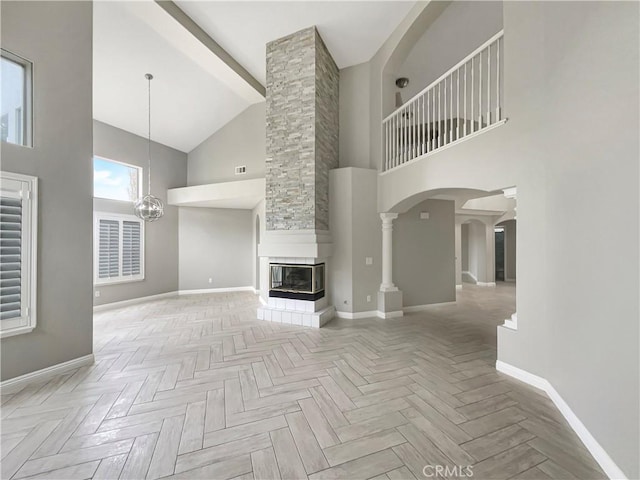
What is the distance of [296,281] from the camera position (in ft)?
15.6

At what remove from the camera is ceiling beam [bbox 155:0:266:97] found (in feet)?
12.4

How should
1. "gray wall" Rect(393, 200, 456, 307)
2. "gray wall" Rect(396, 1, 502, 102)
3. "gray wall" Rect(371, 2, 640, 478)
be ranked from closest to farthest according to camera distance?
"gray wall" Rect(371, 2, 640, 478)
"gray wall" Rect(396, 1, 502, 102)
"gray wall" Rect(393, 200, 456, 307)

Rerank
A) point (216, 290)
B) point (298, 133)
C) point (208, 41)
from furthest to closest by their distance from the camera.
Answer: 1. point (216, 290)
2. point (298, 133)
3. point (208, 41)

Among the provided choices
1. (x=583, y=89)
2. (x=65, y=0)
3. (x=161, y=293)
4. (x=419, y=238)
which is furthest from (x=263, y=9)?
(x=161, y=293)

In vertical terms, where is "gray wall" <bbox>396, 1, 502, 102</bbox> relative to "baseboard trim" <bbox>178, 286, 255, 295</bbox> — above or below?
above

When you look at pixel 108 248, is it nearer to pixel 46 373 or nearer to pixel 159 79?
pixel 159 79

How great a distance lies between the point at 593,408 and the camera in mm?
1712

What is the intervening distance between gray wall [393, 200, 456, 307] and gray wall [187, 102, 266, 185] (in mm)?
3820

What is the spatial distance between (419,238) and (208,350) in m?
4.42

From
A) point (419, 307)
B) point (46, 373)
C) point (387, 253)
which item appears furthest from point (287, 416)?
point (419, 307)

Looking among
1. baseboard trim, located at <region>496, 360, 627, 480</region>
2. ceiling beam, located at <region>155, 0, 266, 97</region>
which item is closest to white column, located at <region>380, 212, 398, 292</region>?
baseboard trim, located at <region>496, 360, 627, 480</region>

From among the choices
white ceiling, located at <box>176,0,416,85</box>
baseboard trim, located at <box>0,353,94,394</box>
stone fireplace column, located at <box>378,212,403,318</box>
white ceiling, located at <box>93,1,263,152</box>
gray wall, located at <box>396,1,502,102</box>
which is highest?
gray wall, located at <box>396,1,502,102</box>

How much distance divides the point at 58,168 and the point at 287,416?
3359 millimetres

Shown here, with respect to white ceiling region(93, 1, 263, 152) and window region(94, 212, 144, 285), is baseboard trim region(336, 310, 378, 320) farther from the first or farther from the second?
white ceiling region(93, 1, 263, 152)
